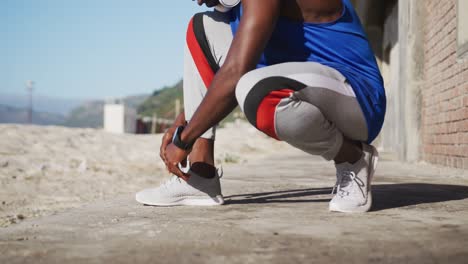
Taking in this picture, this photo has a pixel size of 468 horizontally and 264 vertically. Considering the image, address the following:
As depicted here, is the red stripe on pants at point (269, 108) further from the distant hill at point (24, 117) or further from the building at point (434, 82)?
the distant hill at point (24, 117)

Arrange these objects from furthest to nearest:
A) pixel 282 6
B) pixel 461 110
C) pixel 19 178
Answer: pixel 19 178
pixel 461 110
pixel 282 6

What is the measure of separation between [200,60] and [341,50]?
56 cm

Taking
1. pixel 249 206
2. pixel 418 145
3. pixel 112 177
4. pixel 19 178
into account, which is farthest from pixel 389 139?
pixel 249 206

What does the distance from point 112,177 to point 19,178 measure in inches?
37.4

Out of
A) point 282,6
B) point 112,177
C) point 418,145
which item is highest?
point 282,6

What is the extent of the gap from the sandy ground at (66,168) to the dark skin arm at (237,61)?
4.51ft

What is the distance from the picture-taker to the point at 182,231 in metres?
1.45

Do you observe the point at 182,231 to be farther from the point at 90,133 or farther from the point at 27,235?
the point at 90,133

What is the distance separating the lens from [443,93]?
4.19m

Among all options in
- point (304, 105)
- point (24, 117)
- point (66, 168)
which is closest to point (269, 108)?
point (304, 105)

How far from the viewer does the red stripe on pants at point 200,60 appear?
2.05 m

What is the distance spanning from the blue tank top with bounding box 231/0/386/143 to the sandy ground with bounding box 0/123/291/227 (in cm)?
164

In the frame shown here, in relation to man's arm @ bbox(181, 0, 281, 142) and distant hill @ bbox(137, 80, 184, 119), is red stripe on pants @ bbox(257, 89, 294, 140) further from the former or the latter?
distant hill @ bbox(137, 80, 184, 119)

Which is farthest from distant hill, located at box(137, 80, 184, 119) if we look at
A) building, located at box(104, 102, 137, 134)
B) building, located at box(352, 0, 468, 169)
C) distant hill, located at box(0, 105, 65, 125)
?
building, located at box(352, 0, 468, 169)
